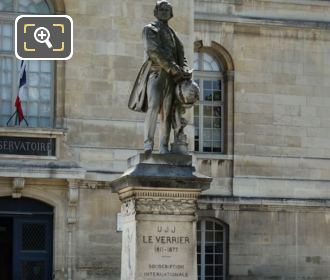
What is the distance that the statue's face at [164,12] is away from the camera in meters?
20.5

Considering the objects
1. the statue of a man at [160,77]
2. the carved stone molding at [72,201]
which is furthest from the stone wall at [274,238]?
the statue of a man at [160,77]

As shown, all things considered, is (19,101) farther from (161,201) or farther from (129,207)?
(161,201)

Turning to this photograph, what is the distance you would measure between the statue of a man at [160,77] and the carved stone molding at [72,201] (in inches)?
354

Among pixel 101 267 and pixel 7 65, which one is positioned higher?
pixel 7 65

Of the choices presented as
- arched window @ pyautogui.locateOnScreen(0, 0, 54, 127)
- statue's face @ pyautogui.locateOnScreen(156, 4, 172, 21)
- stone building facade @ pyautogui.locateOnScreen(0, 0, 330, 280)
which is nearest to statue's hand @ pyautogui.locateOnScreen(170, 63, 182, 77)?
statue's face @ pyautogui.locateOnScreen(156, 4, 172, 21)

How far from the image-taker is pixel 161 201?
19.8m

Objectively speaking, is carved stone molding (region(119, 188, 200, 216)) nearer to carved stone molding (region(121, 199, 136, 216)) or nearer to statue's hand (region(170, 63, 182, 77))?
carved stone molding (region(121, 199, 136, 216))

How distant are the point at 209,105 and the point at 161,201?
48.9 feet

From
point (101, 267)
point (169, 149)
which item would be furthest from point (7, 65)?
point (169, 149)

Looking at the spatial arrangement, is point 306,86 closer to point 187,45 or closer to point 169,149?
point 187,45

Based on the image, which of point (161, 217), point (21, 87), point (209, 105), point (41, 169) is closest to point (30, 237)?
point (41, 169)

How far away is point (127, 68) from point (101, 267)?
4683 millimetres

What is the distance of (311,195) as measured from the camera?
34062 millimetres

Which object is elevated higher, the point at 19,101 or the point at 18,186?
the point at 19,101
